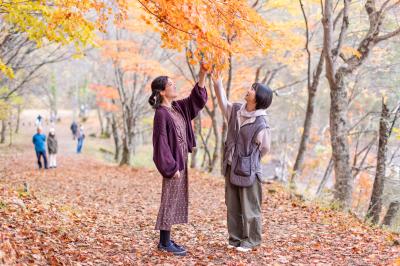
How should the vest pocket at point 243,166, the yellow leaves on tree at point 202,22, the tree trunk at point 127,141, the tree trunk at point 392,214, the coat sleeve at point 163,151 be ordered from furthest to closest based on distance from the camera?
the tree trunk at point 127,141, the tree trunk at point 392,214, the vest pocket at point 243,166, the coat sleeve at point 163,151, the yellow leaves on tree at point 202,22

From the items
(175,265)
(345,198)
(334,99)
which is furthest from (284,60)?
(175,265)

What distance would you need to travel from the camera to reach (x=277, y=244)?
211 inches

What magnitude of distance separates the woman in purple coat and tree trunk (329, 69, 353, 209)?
4.75 m

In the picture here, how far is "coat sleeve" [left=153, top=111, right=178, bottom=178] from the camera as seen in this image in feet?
14.5

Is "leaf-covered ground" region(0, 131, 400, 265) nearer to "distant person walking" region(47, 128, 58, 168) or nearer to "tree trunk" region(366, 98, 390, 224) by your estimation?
"tree trunk" region(366, 98, 390, 224)

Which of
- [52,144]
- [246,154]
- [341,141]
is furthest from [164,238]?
[52,144]

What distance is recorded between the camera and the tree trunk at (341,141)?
336 inches

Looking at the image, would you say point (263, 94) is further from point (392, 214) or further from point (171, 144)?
point (392, 214)

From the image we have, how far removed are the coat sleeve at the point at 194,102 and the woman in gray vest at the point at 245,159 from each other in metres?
0.20

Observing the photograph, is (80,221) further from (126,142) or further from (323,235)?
(126,142)

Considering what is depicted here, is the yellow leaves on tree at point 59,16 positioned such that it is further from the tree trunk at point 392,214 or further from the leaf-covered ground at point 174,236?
the tree trunk at point 392,214

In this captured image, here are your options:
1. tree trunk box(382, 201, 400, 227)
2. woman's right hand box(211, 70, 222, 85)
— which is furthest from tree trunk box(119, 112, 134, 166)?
woman's right hand box(211, 70, 222, 85)

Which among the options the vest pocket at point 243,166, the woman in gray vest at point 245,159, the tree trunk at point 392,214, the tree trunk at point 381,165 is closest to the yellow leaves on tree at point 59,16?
the woman in gray vest at point 245,159

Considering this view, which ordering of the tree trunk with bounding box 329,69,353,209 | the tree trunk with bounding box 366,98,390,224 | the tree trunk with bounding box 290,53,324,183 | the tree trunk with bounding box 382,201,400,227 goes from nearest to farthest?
the tree trunk with bounding box 329,69,353,209
the tree trunk with bounding box 366,98,390,224
the tree trunk with bounding box 382,201,400,227
the tree trunk with bounding box 290,53,324,183
